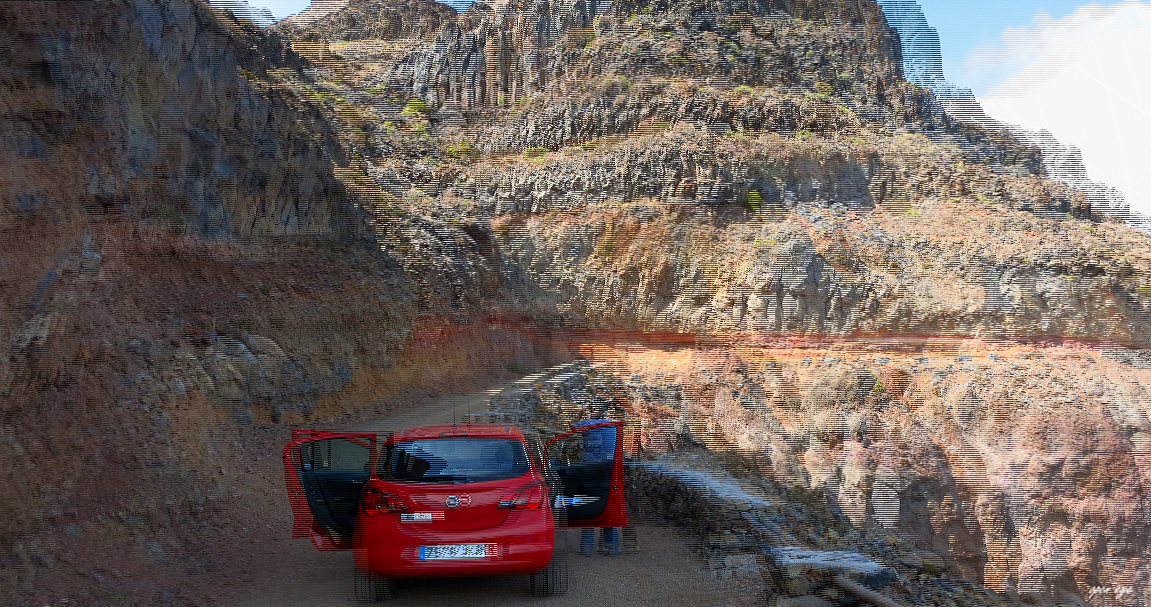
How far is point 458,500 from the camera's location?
5.70 m

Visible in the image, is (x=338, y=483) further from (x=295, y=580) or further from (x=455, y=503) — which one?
(x=455, y=503)

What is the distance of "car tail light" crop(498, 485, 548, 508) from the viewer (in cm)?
578

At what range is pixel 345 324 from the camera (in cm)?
1551

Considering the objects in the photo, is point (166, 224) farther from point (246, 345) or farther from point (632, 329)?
point (632, 329)

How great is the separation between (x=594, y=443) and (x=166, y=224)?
799cm

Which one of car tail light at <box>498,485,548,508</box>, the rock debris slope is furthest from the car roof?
the rock debris slope

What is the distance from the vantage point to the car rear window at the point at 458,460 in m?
5.91

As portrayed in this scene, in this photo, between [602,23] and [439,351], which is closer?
[439,351]

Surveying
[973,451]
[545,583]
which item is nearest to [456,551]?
[545,583]

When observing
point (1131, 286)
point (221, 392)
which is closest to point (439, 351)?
point (221, 392)

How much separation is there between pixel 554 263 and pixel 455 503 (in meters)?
24.3

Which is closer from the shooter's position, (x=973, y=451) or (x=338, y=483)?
(x=338, y=483)

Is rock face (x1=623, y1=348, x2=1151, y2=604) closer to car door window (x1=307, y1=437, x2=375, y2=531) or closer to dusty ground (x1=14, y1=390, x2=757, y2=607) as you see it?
dusty ground (x1=14, y1=390, x2=757, y2=607)

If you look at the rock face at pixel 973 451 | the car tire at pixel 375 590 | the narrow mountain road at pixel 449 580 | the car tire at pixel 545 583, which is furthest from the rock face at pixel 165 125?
the rock face at pixel 973 451
